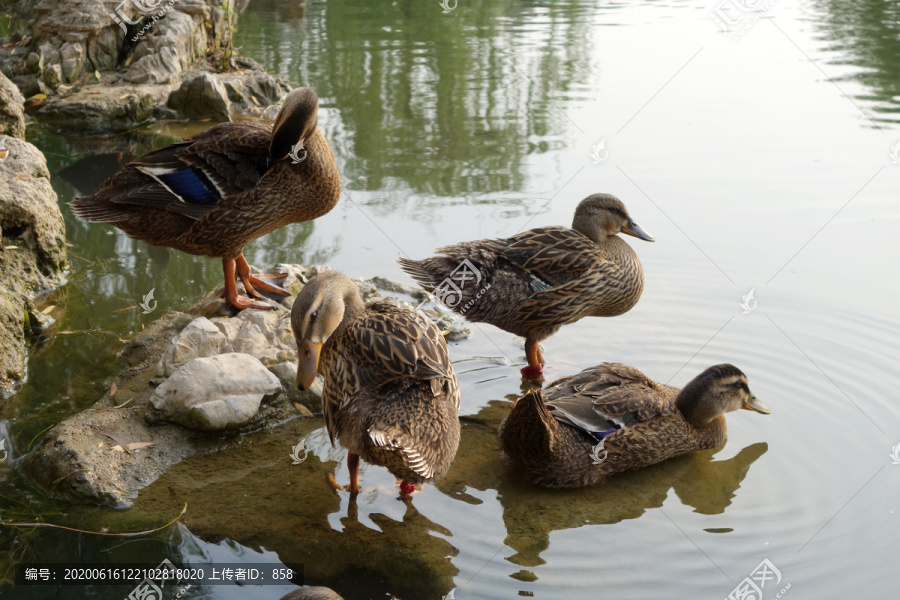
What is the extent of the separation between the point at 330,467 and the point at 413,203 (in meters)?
3.89

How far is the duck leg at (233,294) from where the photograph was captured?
549 cm

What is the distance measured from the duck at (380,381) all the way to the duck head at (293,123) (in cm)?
135

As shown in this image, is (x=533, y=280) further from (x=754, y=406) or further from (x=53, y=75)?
(x=53, y=75)

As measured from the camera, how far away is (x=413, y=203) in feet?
25.8

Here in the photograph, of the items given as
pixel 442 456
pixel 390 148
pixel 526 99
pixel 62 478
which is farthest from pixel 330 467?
pixel 526 99

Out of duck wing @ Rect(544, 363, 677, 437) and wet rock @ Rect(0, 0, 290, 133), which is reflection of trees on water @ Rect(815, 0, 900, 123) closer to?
duck wing @ Rect(544, 363, 677, 437)

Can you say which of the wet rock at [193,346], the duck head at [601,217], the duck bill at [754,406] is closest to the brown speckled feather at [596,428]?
the duck bill at [754,406]

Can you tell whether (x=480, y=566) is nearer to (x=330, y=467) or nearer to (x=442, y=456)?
(x=442, y=456)

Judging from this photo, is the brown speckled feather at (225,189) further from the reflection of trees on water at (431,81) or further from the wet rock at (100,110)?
the wet rock at (100,110)

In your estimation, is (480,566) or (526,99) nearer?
(480,566)

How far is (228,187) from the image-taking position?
5.27m

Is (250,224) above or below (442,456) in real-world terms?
above

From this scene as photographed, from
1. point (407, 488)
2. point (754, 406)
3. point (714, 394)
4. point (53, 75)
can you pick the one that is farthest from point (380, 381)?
point (53, 75)

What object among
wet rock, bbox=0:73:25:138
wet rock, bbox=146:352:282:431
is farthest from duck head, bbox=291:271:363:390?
wet rock, bbox=0:73:25:138
